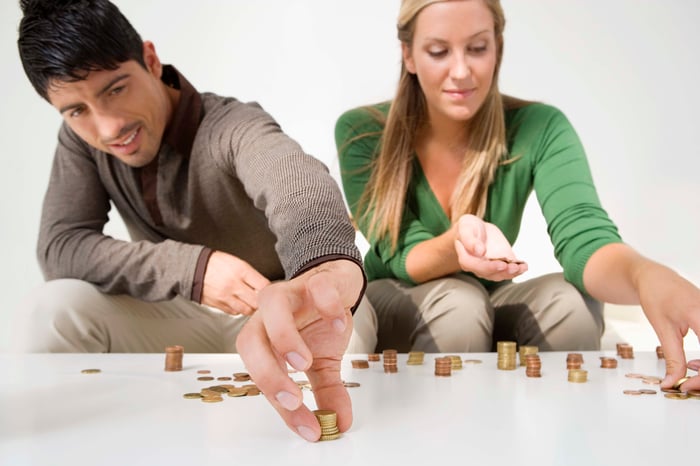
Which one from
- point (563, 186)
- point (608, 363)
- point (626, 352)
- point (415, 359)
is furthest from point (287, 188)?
point (563, 186)

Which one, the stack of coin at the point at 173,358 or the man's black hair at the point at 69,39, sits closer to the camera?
the stack of coin at the point at 173,358

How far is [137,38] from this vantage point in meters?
1.68

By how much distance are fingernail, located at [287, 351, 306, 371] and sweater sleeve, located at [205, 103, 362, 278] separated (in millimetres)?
212

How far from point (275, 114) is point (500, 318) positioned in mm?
1565

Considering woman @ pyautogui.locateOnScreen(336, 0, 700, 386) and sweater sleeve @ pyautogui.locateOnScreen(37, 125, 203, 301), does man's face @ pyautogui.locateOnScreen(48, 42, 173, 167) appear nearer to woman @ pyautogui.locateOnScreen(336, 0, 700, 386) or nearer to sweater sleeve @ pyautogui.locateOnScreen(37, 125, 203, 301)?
sweater sleeve @ pyautogui.locateOnScreen(37, 125, 203, 301)

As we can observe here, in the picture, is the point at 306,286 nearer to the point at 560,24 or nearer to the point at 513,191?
the point at 513,191

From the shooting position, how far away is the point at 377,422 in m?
0.92

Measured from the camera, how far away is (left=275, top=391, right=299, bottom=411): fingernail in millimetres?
772

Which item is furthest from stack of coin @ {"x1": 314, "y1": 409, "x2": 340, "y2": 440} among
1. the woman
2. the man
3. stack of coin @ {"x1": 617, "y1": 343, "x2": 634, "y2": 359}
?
stack of coin @ {"x1": 617, "y1": 343, "x2": 634, "y2": 359}

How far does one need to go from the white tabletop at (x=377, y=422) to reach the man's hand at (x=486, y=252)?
0.22m

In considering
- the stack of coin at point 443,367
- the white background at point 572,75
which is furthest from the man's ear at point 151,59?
the white background at point 572,75

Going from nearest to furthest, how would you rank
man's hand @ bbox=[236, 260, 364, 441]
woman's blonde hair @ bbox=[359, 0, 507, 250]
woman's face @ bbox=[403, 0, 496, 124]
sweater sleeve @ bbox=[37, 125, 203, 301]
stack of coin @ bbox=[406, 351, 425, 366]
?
man's hand @ bbox=[236, 260, 364, 441] < stack of coin @ bbox=[406, 351, 425, 366] < sweater sleeve @ bbox=[37, 125, 203, 301] < woman's face @ bbox=[403, 0, 496, 124] < woman's blonde hair @ bbox=[359, 0, 507, 250]

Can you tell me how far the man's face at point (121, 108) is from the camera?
1.62 meters

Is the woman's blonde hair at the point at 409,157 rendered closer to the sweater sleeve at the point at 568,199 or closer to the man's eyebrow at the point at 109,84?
the sweater sleeve at the point at 568,199
